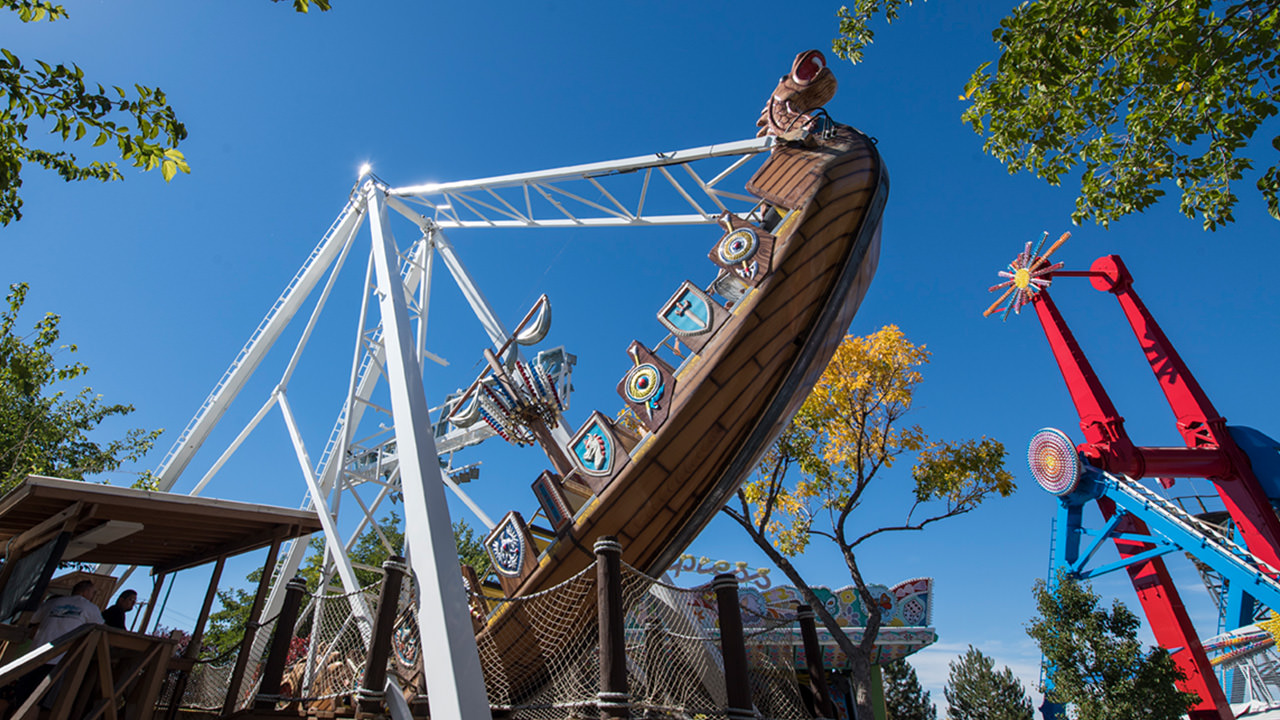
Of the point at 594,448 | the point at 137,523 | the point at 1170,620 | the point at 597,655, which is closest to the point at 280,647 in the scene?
the point at 137,523

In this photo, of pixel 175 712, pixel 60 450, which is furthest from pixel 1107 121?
pixel 60 450

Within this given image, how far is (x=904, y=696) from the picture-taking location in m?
26.9

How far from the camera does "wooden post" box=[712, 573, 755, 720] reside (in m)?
5.65

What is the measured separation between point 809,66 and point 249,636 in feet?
33.6

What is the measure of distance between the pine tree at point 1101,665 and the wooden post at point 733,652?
1048 cm

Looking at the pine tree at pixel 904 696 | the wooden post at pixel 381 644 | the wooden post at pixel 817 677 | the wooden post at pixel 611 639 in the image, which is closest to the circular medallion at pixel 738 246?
the wooden post at pixel 611 639

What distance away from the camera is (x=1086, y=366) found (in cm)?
2334

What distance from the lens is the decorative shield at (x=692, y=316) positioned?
849 centimetres

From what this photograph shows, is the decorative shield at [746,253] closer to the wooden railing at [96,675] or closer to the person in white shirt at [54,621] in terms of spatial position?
the wooden railing at [96,675]

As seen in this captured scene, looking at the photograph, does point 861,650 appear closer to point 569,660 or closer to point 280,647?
point 569,660

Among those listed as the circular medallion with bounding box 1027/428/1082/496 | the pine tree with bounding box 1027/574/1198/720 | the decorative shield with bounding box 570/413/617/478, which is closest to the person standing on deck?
the decorative shield with bounding box 570/413/617/478

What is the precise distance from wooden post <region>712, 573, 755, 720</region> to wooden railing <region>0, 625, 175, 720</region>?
5.06 m

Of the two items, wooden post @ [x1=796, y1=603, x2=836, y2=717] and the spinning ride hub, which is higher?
the spinning ride hub

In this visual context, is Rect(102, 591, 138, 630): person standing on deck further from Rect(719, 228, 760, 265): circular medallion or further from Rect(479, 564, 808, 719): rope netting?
Rect(719, 228, 760, 265): circular medallion
